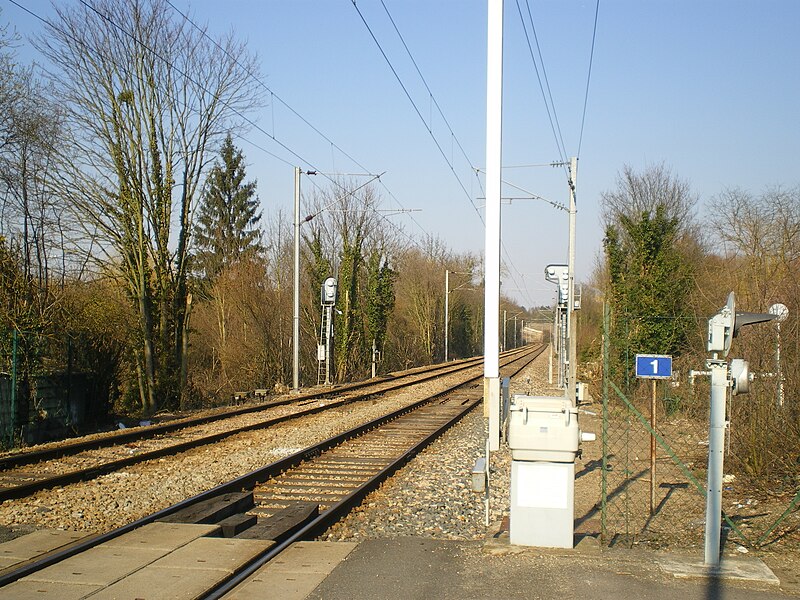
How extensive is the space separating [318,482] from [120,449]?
4.63 meters

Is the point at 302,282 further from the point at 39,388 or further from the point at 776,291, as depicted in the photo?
the point at 776,291

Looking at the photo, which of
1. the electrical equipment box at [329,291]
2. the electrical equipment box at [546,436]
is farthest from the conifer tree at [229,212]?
the electrical equipment box at [546,436]

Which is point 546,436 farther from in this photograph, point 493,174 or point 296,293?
point 296,293

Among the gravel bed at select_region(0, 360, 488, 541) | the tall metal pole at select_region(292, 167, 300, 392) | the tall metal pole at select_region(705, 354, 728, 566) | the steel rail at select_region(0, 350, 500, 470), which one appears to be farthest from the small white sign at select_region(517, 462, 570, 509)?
the tall metal pole at select_region(292, 167, 300, 392)

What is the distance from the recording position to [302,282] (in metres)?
40.1

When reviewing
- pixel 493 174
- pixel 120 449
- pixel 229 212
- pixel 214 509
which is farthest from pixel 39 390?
pixel 229 212

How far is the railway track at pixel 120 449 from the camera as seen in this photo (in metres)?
10.8

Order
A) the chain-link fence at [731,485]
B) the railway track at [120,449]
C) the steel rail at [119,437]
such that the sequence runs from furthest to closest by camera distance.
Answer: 1. the steel rail at [119,437]
2. the railway track at [120,449]
3. the chain-link fence at [731,485]

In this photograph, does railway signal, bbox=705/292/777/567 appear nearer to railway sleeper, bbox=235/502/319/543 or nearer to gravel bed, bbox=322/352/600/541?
gravel bed, bbox=322/352/600/541

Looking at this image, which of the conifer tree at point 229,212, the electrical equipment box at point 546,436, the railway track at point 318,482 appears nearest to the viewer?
the electrical equipment box at point 546,436

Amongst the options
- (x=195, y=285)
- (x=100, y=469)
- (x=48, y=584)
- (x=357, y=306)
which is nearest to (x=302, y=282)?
(x=357, y=306)

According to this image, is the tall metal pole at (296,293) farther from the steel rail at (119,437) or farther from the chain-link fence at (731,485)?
the chain-link fence at (731,485)

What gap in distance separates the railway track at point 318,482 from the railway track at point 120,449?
234 centimetres

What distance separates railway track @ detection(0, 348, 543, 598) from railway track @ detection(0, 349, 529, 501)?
92.0 inches
